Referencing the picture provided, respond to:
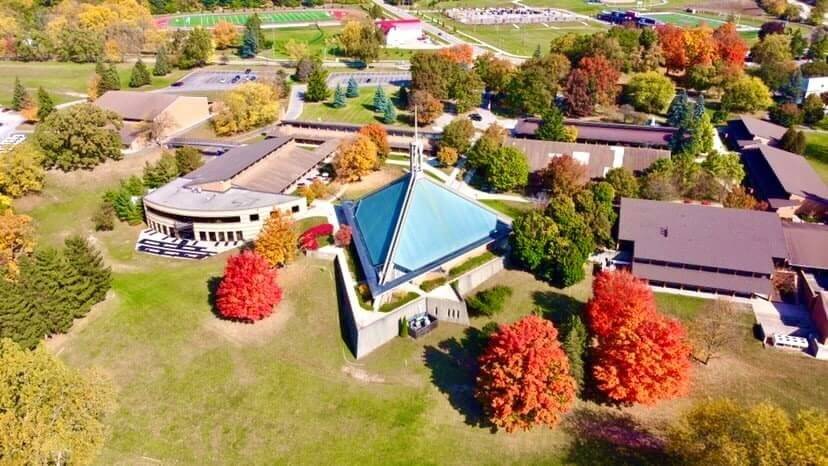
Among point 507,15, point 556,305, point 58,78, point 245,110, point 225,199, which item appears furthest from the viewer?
point 507,15

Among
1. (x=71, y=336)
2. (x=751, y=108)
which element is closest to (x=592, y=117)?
(x=751, y=108)

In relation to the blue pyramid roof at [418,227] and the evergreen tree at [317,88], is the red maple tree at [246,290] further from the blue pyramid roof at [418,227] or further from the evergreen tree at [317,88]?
the evergreen tree at [317,88]

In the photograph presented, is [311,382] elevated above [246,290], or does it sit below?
below

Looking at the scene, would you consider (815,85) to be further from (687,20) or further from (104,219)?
(104,219)

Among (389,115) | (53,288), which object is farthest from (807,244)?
(53,288)

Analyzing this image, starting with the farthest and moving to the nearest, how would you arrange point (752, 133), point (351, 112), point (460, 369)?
point (351, 112), point (752, 133), point (460, 369)

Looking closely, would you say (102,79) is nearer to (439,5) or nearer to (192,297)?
(192,297)
